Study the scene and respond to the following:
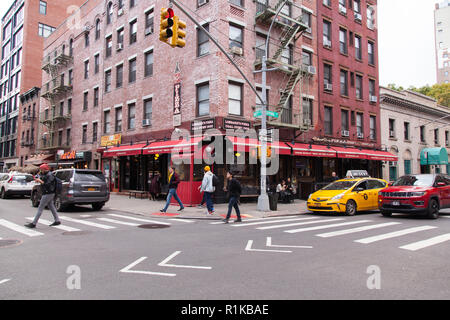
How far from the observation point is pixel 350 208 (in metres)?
12.9

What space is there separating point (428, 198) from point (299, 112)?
36.2 ft

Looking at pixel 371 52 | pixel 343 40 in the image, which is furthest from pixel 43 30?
pixel 371 52

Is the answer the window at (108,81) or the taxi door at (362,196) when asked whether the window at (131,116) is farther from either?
the taxi door at (362,196)

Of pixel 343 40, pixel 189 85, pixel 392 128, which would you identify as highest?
pixel 343 40

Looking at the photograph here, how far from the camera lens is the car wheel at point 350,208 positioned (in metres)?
12.8

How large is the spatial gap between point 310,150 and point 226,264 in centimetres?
1513

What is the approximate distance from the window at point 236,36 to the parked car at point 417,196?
1133cm

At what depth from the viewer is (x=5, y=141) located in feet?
161

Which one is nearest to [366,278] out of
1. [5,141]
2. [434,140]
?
[434,140]

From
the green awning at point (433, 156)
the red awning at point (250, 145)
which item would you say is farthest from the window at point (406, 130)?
the red awning at point (250, 145)

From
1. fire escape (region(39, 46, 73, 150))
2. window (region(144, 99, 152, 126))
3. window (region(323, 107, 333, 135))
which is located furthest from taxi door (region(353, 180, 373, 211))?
fire escape (region(39, 46, 73, 150))

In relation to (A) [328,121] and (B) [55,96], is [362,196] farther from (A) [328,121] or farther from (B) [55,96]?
(B) [55,96]

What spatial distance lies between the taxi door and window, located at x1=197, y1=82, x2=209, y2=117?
28.7 feet
